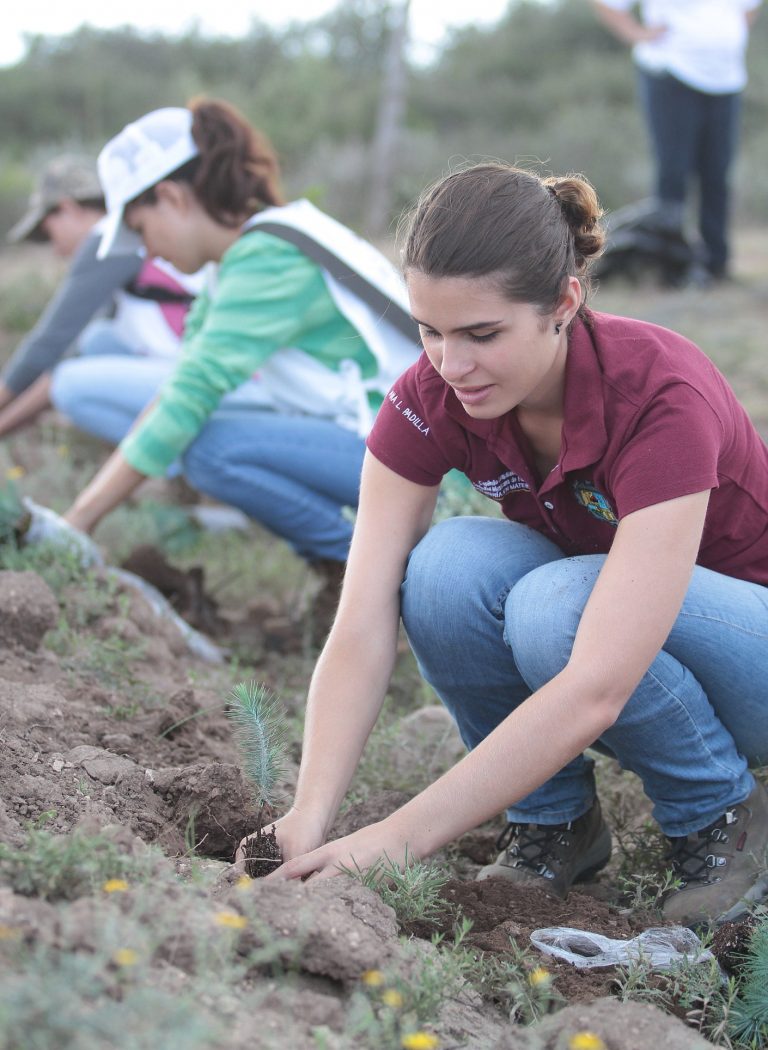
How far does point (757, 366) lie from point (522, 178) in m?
4.27

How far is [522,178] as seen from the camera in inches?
79.4

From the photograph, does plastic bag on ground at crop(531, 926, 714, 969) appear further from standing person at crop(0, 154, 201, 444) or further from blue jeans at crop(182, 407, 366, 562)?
standing person at crop(0, 154, 201, 444)

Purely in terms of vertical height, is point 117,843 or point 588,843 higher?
point 117,843

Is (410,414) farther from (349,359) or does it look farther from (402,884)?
(349,359)

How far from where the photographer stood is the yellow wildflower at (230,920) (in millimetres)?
1531

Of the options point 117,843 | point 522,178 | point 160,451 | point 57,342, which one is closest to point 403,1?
point 57,342

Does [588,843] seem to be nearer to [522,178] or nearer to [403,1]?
[522,178]

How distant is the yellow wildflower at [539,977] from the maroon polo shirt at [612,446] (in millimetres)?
709

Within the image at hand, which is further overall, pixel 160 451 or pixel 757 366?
pixel 757 366

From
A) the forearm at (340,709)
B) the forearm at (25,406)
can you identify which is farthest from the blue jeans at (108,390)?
the forearm at (340,709)

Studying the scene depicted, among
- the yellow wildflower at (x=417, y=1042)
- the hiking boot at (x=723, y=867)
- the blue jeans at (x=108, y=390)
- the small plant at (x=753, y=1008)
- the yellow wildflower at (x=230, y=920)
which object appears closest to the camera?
the yellow wildflower at (x=417, y=1042)

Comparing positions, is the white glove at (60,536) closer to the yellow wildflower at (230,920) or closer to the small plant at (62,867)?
the small plant at (62,867)

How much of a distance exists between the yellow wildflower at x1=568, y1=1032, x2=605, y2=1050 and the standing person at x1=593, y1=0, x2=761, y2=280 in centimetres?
596

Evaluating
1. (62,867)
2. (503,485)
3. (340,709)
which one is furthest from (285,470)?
(62,867)
